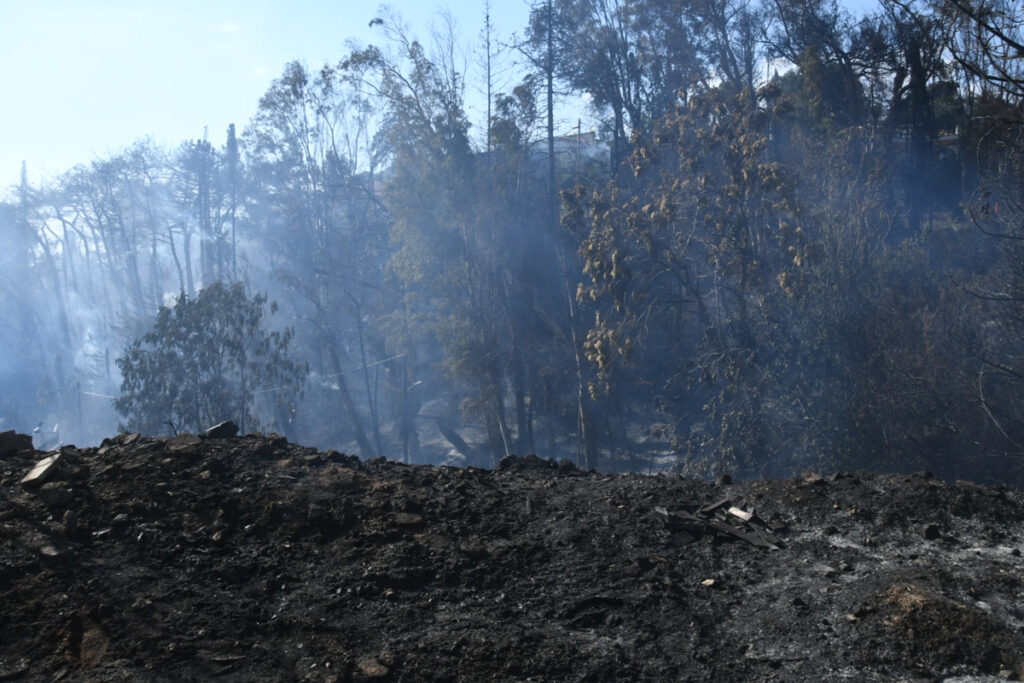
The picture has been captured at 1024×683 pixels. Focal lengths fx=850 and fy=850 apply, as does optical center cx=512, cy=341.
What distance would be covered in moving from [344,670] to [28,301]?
54477mm

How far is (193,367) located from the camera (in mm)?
26734

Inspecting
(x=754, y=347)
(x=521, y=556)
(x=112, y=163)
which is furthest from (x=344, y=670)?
(x=112, y=163)

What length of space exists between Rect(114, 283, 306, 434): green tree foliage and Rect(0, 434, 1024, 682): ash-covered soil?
20.9m

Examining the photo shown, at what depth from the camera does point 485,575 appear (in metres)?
5.00

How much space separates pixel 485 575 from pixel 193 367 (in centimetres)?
2387

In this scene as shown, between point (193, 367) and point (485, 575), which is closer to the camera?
point (485, 575)

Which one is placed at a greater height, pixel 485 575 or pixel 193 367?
pixel 485 575

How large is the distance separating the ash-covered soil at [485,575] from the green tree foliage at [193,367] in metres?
20.9

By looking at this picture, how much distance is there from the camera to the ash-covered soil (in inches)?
163

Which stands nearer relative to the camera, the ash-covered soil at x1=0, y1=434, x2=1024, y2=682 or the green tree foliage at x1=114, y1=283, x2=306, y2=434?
the ash-covered soil at x1=0, y1=434, x2=1024, y2=682

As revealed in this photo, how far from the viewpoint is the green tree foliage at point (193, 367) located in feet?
86.3

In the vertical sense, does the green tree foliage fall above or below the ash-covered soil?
below

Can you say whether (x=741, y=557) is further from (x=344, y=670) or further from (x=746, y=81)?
(x=746, y=81)

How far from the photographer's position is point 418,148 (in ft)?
106
